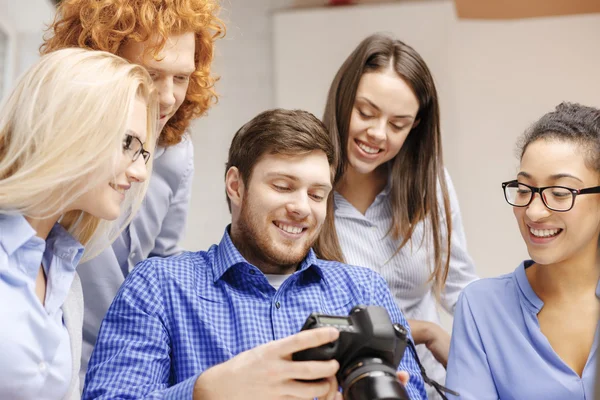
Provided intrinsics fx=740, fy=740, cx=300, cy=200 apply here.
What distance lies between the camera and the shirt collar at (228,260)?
1509 mm

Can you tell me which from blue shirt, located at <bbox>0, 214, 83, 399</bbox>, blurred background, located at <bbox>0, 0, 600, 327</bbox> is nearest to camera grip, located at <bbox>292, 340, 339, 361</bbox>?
blue shirt, located at <bbox>0, 214, 83, 399</bbox>

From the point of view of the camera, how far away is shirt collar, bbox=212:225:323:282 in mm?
1509

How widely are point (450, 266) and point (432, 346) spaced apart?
1.01 ft

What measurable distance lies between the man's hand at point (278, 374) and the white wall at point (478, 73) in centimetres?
213

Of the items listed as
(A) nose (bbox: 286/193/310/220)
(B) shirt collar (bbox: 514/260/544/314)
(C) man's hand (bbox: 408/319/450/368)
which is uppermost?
(A) nose (bbox: 286/193/310/220)

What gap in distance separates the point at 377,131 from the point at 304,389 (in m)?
0.89

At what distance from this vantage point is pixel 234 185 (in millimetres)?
1647

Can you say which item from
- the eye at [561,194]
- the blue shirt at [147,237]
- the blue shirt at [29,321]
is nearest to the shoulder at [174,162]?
the blue shirt at [147,237]

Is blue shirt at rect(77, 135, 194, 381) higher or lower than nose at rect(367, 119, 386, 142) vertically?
lower

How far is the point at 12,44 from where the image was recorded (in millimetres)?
3154

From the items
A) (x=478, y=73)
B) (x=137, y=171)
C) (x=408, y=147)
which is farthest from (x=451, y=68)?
(x=137, y=171)

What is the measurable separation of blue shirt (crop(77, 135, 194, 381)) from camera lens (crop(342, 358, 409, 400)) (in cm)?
81

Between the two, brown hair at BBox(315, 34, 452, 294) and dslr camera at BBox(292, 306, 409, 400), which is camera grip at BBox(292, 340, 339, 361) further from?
brown hair at BBox(315, 34, 452, 294)

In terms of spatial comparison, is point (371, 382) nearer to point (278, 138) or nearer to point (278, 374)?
point (278, 374)
